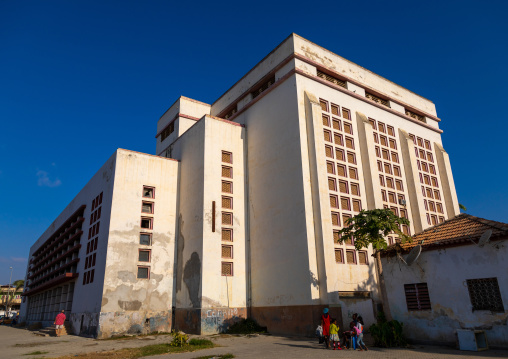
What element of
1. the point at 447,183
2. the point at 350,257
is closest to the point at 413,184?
the point at 447,183

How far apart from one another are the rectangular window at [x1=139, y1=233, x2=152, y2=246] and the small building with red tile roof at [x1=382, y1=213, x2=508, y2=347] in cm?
1509

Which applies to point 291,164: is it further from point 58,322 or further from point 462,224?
point 58,322

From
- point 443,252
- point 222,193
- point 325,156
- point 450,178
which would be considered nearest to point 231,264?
point 222,193

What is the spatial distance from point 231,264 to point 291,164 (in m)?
7.20

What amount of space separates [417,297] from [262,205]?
37.1 ft

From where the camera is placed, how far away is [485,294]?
41.2ft

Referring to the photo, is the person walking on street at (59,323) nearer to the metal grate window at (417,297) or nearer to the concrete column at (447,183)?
the metal grate window at (417,297)

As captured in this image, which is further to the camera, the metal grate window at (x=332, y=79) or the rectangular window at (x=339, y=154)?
the metal grate window at (x=332, y=79)

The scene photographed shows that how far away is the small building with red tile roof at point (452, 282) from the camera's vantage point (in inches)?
485

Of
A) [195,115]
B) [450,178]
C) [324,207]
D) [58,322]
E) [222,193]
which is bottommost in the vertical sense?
[58,322]

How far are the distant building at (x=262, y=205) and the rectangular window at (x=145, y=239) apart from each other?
65mm

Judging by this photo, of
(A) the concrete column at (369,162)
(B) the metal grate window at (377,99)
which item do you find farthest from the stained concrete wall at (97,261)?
(B) the metal grate window at (377,99)

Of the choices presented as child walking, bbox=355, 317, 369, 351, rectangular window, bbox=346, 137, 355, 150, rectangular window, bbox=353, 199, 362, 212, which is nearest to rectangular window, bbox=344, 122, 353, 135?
rectangular window, bbox=346, 137, 355, 150

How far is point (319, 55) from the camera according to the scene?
2541 cm
